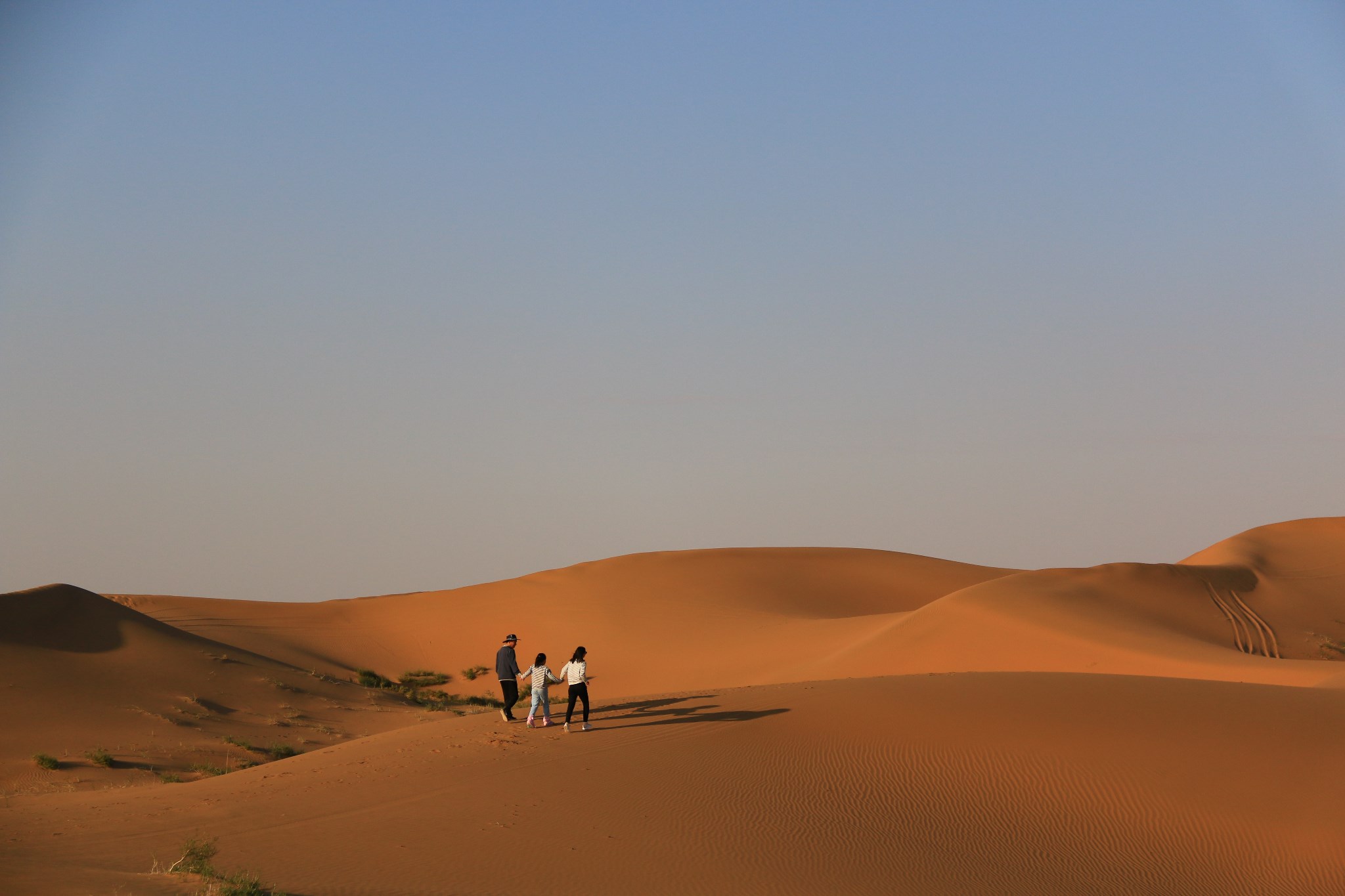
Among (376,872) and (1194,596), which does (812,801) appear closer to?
(376,872)

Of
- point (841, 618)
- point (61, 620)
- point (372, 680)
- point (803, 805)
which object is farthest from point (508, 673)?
point (841, 618)

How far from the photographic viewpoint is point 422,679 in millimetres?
38531

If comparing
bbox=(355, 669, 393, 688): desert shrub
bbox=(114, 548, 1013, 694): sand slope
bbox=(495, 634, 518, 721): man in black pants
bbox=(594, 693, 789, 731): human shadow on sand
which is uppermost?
bbox=(114, 548, 1013, 694): sand slope

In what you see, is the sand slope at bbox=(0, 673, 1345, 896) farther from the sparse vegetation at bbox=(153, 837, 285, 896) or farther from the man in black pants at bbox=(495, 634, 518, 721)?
the man in black pants at bbox=(495, 634, 518, 721)

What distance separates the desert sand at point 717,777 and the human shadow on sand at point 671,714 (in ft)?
0.28

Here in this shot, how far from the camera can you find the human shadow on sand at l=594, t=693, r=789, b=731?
1522cm

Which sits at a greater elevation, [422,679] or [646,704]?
[422,679]

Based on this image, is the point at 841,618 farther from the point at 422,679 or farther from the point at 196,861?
the point at 196,861

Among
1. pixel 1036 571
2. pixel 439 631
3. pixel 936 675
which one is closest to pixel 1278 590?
pixel 1036 571

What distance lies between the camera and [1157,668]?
966 inches

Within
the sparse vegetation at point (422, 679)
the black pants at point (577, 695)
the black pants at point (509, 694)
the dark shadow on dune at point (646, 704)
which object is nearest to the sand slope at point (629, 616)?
the sparse vegetation at point (422, 679)

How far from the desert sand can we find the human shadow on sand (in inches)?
3.4

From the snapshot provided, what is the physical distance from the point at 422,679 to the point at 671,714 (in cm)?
2468

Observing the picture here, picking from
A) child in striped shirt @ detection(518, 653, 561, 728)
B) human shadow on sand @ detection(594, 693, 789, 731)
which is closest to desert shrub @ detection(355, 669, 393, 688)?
human shadow on sand @ detection(594, 693, 789, 731)
